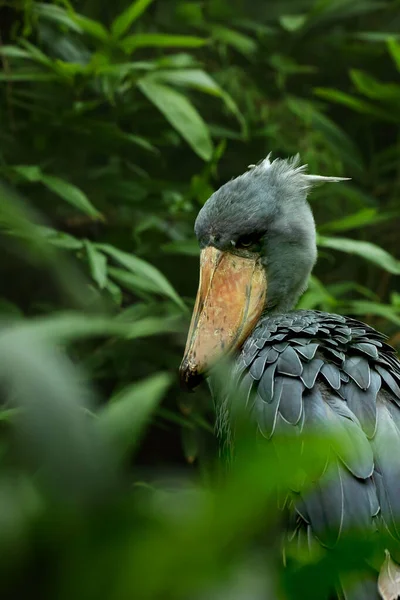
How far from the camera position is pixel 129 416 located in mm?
338

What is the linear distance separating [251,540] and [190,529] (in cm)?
2

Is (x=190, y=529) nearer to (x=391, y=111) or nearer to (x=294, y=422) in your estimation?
(x=294, y=422)

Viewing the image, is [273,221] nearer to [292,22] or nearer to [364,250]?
[364,250]

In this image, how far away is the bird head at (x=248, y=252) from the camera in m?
1.70

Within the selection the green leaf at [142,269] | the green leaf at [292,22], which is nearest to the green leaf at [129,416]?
the green leaf at [142,269]

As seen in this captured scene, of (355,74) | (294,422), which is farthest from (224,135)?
(294,422)

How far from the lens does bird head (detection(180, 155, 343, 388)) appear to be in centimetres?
170

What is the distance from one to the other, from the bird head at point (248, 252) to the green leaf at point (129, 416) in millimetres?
1265

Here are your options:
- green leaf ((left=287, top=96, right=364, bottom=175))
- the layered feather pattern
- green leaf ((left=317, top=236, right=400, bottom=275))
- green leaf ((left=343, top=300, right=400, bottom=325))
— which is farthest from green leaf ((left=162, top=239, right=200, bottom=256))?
the layered feather pattern

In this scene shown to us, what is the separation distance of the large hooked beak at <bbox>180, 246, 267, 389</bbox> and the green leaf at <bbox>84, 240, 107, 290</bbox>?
12.5 inches

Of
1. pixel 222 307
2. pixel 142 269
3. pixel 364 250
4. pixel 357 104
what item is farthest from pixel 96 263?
pixel 357 104

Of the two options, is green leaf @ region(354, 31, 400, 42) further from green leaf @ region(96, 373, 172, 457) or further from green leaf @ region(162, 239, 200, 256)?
green leaf @ region(96, 373, 172, 457)

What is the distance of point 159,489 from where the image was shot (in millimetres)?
323

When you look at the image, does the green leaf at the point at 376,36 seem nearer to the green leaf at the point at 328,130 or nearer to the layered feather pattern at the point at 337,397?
the green leaf at the point at 328,130
